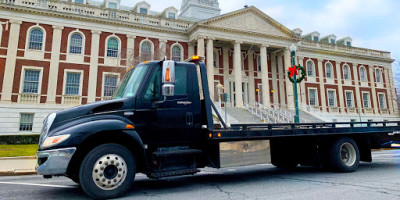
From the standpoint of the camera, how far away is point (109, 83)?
2581 centimetres

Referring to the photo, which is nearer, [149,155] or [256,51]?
[149,155]

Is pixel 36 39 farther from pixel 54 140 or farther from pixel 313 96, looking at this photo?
pixel 313 96

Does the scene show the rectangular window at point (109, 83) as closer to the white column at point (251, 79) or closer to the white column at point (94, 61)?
the white column at point (94, 61)

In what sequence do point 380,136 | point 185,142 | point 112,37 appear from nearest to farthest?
point 185,142
point 380,136
point 112,37

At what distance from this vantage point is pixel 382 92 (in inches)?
1587

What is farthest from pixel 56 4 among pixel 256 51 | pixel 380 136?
pixel 380 136

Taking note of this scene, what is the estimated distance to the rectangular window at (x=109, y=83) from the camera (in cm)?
2561

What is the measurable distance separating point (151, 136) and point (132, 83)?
1228 mm

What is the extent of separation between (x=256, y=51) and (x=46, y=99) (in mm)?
23824

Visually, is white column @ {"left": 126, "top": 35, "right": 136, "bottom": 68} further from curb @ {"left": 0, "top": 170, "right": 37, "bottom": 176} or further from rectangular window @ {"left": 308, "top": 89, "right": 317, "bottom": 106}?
rectangular window @ {"left": 308, "top": 89, "right": 317, "bottom": 106}

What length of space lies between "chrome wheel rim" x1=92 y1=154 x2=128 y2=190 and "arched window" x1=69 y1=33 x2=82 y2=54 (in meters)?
23.6

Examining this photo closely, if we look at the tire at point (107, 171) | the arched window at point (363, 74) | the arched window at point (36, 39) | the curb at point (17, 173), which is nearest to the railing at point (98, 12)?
the arched window at point (36, 39)

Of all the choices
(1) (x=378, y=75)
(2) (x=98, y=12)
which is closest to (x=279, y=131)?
(2) (x=98, y=12)

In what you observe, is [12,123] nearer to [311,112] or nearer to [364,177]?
[364,177]
